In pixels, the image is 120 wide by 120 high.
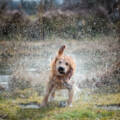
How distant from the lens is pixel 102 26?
3.63m

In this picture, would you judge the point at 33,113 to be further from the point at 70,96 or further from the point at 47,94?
the point at 70,96

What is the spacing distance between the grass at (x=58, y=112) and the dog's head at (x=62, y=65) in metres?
0.31

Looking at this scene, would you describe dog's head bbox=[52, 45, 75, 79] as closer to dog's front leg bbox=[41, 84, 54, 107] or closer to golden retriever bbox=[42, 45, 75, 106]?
golden retriever bbox=[42, 45, 75, 106]

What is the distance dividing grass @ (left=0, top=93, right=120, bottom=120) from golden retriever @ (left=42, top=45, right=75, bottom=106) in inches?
4.9

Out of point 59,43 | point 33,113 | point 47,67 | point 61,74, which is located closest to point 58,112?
point 33,113

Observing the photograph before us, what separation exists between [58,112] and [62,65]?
456mm

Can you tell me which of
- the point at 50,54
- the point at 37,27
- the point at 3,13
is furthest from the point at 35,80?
Answer: the point at 3,13

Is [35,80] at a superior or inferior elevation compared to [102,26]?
inferior

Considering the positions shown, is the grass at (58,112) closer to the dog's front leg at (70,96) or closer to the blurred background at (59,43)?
the dog's front leg at (70,96)

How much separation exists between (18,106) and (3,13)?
1015mm

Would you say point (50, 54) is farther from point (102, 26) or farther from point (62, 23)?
point (102, 26)

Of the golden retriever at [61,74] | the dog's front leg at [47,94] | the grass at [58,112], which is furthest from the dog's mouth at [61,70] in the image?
the grass at [58,112]

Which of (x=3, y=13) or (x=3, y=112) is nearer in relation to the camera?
(x=3, y=112)

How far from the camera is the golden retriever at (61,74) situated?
125 inches
